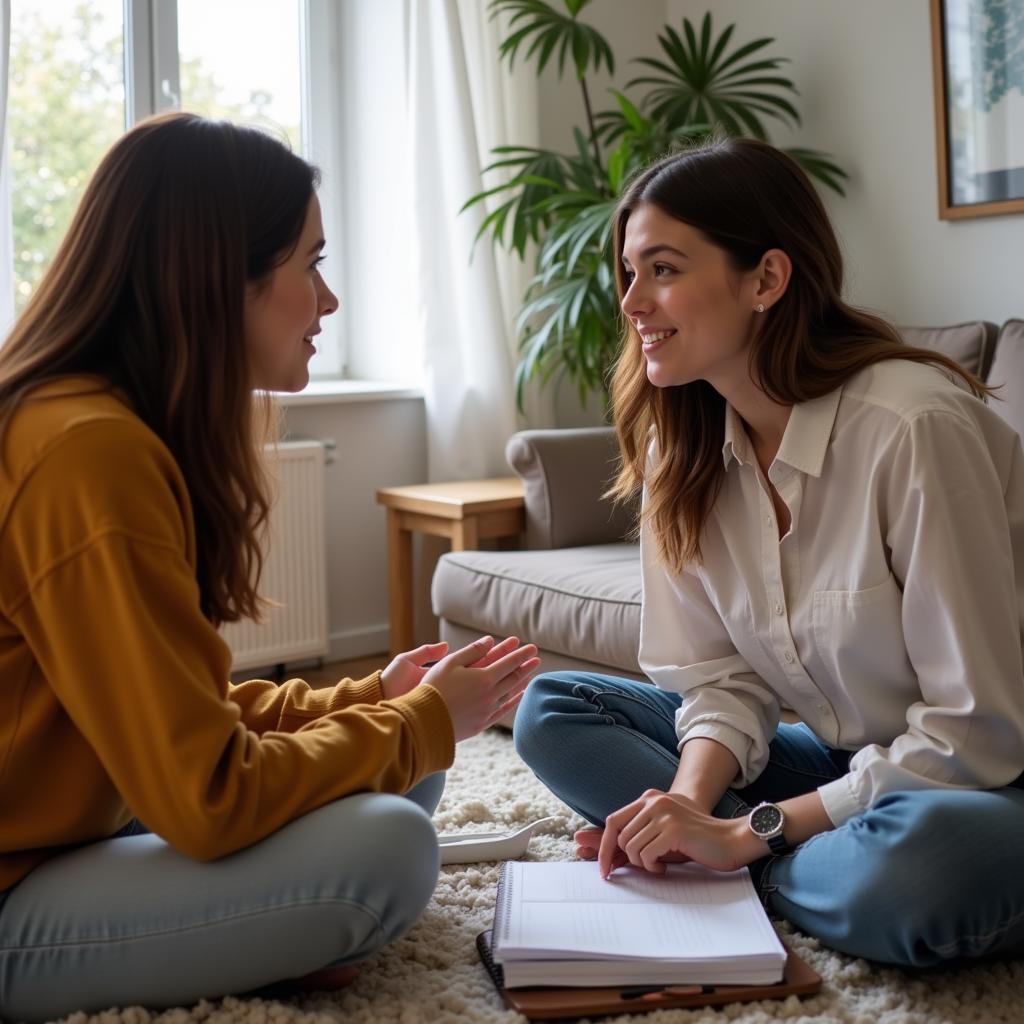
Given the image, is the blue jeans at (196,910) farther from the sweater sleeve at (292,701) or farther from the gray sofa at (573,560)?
the gray sofa at (573,560)

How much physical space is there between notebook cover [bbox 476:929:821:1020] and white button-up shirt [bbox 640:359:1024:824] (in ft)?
0.70

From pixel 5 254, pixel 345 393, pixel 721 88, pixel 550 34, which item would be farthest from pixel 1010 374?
pixel 5 254

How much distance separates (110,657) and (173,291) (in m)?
0.34

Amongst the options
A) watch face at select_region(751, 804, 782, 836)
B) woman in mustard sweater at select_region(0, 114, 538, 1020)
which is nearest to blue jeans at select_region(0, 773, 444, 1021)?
woman in mustard sweater at select_region(0, 114, 538, 1020)

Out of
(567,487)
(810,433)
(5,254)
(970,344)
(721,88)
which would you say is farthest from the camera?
(721,88)

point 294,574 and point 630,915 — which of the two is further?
point 294,574

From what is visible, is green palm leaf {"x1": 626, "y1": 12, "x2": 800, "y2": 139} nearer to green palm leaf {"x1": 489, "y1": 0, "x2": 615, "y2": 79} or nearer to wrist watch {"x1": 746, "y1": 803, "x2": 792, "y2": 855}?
green palm leaf {"x1": 489, "y1": 0, "x2": 615, "y2": 79}

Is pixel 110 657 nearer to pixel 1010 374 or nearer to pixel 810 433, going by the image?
pixel 810 433

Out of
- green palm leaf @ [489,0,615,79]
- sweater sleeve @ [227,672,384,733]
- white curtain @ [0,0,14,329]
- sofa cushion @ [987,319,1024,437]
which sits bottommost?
sweater sleeve @ [227,672,384,733]

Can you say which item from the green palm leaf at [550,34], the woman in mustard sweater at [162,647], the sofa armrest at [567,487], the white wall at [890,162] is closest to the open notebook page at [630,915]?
the woman in mustard sweater at [162,647]

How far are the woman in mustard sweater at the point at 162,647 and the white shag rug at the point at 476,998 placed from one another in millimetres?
38

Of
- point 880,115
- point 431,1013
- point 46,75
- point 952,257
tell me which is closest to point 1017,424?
point 952,257

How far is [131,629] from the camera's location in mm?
1118

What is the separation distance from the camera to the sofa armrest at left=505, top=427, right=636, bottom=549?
9.91 feet
